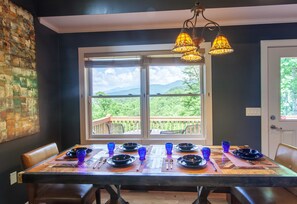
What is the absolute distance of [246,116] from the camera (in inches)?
122

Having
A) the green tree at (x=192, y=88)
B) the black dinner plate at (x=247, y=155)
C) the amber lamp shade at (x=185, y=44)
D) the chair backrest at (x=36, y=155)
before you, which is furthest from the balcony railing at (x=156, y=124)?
the amber lamp shade at (x=185, y=44)

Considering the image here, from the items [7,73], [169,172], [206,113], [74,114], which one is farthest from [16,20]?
[206,113]

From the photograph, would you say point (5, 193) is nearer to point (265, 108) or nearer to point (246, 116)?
point (246, 116)

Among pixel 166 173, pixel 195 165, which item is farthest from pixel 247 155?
pixel 166 173

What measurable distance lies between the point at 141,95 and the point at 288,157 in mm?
2024

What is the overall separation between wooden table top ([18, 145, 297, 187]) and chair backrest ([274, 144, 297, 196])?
26 cm

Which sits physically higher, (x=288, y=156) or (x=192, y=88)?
(x=192, y=88)

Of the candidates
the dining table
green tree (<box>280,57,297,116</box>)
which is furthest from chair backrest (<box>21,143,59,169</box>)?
green tree (<box>280,57,297,116</box>)

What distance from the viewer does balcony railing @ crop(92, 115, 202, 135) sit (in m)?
3.30

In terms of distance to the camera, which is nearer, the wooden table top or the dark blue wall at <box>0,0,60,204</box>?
the wooden table top

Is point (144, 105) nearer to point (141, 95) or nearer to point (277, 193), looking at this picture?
point (141, 95)

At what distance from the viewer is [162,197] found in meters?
2.91

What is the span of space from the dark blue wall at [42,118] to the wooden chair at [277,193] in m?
2.30

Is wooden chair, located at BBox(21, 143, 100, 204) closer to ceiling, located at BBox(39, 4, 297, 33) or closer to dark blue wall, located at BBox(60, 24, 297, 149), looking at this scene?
ceiling, located at BBox(39, 4, 297, 33)
